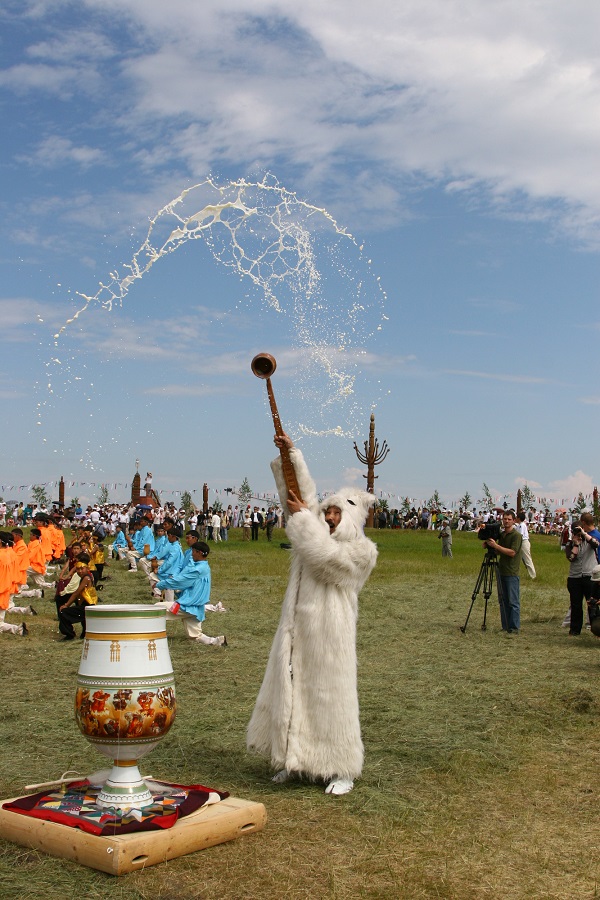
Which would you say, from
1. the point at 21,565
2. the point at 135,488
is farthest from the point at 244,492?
the point at 21,565

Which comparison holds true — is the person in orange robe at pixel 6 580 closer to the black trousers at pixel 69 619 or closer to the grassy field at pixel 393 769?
the grassy field at pixel 393 769

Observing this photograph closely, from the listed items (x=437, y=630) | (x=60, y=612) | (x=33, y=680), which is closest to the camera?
(x=33, y=680)

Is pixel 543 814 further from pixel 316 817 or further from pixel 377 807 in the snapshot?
pixel 316 817

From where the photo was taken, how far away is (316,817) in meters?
5.25

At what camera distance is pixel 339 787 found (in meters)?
5.70

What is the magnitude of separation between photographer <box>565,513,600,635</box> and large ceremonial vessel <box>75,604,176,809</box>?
934 cm

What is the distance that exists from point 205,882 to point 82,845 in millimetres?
626

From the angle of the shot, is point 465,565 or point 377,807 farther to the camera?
point 465,565

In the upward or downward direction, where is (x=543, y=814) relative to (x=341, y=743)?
downward

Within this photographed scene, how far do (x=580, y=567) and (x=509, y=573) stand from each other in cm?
102

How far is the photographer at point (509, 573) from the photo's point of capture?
44.4 ft

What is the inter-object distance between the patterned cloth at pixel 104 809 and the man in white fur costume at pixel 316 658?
2.37 ft

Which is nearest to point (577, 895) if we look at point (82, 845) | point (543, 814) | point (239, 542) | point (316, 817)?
point (543, 814)

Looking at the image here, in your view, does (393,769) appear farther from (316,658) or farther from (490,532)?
(490,532)
